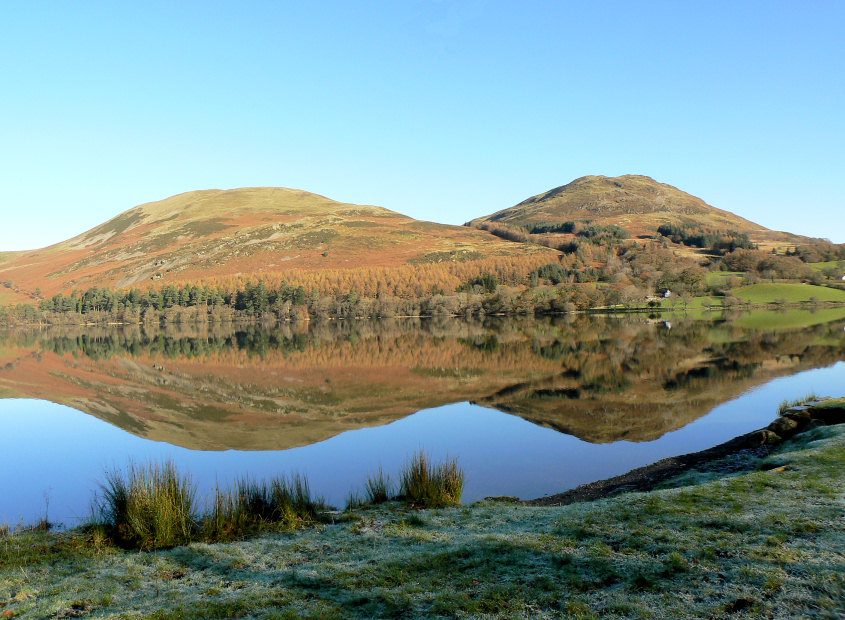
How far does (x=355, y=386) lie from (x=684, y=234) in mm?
174279

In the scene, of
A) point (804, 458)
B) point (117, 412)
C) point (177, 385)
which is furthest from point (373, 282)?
point (804, 458)

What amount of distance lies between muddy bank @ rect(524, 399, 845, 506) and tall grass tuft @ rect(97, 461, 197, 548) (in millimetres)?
7394

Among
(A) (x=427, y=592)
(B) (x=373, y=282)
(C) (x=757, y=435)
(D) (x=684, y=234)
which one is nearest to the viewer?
(A) (x=427, y=592)

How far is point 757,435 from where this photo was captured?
15312 mm

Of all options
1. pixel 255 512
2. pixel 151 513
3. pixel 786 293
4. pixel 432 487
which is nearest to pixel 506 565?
pixel 432 487

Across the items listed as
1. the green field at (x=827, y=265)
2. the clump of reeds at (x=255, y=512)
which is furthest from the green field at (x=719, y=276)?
the clump of reeds at (x=255, y=512)

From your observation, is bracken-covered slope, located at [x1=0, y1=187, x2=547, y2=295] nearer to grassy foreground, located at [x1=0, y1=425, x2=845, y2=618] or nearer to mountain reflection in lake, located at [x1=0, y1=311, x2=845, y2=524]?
mountain reflection in lake, located at [x1=0, y1=311, x2=845, y2=524]

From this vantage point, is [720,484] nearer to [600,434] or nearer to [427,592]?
[427,592]

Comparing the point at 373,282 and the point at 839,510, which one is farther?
the point at 373,282

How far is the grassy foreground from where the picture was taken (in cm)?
561

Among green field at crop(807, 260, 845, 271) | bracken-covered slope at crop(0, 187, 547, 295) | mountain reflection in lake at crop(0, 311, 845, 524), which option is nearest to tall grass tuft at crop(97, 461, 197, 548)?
mountain reflection in lake at crop(0, 311, 845, 524)

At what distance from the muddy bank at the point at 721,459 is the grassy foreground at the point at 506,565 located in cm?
307

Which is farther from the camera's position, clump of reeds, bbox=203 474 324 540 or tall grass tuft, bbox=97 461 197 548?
clump of reeds, bbox=203 474 324 540

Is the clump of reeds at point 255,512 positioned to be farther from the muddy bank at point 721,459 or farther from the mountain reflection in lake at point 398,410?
the muddy bank at point 721,459
